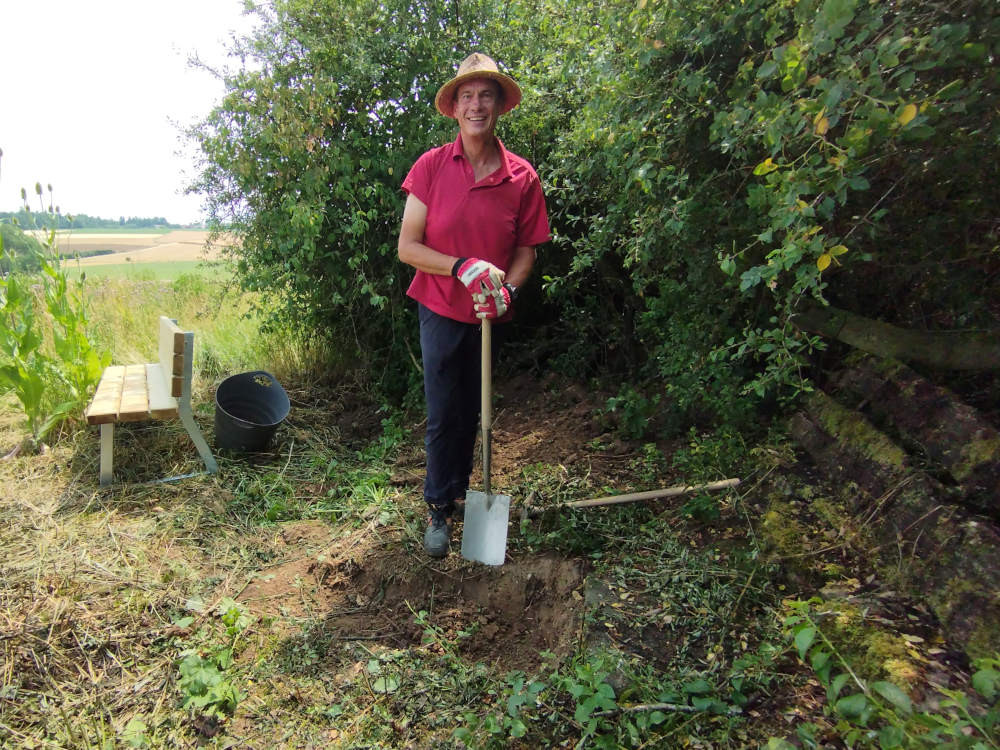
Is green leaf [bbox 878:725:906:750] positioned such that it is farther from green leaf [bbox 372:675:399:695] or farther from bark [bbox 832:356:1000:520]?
green leaf [bbox 372:675:399:695]

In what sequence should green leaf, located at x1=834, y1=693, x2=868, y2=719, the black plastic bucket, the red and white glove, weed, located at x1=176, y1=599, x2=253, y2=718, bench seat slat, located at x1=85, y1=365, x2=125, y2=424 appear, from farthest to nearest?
the black plastic bucket < bench seat slat, located at x1=85, y1=365, x2=125, y2=424 < the red and white glove < weed, located at x1=176, y1=599, x2=253, y2=718 < green leaf, located at x1=834, y1=693, x2=868, y2=719

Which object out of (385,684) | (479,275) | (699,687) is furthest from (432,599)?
(479,275)

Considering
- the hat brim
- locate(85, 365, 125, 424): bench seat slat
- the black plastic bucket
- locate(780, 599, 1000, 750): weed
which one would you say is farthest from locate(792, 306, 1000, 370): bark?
locate(85, 365, 125, 424): bench seat slat

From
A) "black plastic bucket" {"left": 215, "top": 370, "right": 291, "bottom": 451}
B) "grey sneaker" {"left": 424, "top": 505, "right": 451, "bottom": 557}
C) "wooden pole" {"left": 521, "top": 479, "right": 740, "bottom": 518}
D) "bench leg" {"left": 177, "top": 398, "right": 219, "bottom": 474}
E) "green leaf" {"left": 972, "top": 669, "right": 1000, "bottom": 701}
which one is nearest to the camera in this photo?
"green leaf" {"left": 972, "top": 669, "right": 1000, "bottom": 701}

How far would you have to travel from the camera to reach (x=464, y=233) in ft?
9.03

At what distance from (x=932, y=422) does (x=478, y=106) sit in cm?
232

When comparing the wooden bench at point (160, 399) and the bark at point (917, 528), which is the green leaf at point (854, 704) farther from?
the wooden bench at point (160, 399)

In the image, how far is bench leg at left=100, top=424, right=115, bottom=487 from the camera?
3523 mm

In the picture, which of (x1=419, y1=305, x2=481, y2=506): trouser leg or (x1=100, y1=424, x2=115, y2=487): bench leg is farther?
(x1=100, y1=424, x2=115, y2=487): bench leg

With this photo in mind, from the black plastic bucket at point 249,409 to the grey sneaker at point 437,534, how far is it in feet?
5.17

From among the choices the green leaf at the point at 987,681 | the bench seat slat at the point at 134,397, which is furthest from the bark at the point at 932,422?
the bench seat slat at the point at 134,397

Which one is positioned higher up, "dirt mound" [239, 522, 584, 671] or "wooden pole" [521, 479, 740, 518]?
"wooden pole" [521, 479, 740, 518]

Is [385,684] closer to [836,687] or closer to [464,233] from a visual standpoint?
[836,687]

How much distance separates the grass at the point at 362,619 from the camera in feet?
6.61
